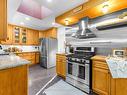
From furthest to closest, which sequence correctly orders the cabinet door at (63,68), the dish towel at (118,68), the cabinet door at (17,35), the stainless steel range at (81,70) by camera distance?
1. the cabinet door at (17,35)
2. the cabinet door at (63,68)
3. the stainless steel range at (81,70)
4. the dish towel at (118,68)

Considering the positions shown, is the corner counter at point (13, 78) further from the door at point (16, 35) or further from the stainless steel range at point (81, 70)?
the door at point (16, 35)

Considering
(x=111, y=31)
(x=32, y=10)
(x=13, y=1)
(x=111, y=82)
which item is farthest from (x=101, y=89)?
(x=32, y=10)

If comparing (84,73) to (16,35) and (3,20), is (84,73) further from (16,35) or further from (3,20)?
(16,35)

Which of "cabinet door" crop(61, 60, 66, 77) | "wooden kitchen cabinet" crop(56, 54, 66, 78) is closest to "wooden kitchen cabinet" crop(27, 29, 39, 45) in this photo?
"wooden kitchen cabinet" crop(56, 54, 66, 78)

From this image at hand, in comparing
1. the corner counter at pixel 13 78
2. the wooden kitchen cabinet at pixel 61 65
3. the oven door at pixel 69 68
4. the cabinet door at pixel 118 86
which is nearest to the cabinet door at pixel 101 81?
the cabinet door at pixel 118 86

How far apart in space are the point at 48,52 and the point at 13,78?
13.3ft

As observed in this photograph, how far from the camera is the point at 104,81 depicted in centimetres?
245

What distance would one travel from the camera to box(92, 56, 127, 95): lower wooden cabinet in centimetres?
216

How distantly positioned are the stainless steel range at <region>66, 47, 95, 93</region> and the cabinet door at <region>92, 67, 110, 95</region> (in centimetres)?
17

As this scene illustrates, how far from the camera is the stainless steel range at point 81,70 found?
2839 millimetres

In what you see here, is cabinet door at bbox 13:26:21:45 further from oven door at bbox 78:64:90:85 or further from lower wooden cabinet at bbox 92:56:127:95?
lower wooden cabinet at bbox 92:56:127:95

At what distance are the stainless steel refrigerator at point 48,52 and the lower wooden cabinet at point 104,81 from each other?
3.26m

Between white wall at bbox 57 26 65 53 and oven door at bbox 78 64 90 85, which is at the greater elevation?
white wall at bbox 57 26 65 53

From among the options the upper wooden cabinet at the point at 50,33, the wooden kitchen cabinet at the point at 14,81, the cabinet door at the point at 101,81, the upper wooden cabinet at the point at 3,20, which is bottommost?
the cabinet door at the point at 101,81
